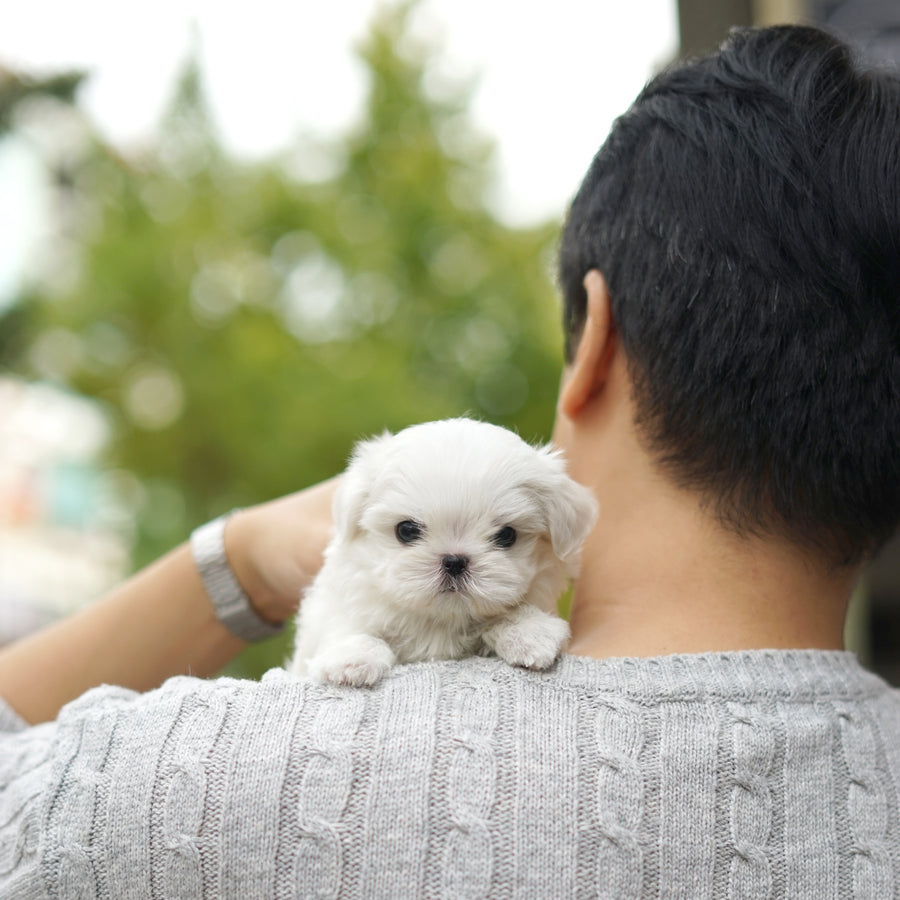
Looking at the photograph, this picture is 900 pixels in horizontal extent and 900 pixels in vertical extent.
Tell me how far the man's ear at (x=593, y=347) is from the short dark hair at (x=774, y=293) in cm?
2

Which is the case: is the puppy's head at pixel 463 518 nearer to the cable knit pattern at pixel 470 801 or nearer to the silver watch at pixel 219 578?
the cable knit pattern at pixel 470 801

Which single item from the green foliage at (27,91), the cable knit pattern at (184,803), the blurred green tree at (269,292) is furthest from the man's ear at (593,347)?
the green foliage at (27,91)

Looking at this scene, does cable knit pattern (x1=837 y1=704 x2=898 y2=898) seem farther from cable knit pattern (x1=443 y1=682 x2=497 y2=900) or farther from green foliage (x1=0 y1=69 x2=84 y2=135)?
green foliage (x1=0 y1=69 x2=84 y2=135)

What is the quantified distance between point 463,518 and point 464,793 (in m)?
0.46

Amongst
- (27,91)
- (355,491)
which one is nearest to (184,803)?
(355,491)

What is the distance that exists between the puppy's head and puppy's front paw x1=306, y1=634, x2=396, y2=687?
0.12m

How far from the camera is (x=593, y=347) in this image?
1.42m

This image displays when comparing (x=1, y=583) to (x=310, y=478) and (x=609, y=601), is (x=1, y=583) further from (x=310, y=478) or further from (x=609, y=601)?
(x=609, y=601)

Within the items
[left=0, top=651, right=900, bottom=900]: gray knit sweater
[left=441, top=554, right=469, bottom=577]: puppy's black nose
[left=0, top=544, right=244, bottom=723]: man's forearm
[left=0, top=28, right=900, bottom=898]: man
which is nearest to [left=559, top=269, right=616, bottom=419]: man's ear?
[left=0, top=28, right=900, bottom=898]: man

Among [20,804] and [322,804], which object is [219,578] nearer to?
[20,804]

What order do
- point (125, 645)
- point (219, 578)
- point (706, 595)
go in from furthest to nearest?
point (219, 578), point (125, 645), point (706, 595)

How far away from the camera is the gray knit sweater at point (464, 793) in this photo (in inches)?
42.0

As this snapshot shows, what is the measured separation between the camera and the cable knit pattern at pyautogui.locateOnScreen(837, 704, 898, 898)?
1160 mm

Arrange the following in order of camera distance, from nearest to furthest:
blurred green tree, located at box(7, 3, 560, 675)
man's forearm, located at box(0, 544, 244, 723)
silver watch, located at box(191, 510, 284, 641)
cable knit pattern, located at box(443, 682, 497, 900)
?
cable knit pattern, located at box(443, 682, 497, 900)
man's forearm, located at box(0, 544, 244, 723)
silver watch, located at box(191, 510, 284, 641)
blurred green tree, located at box(7, 3, 560, 675)
